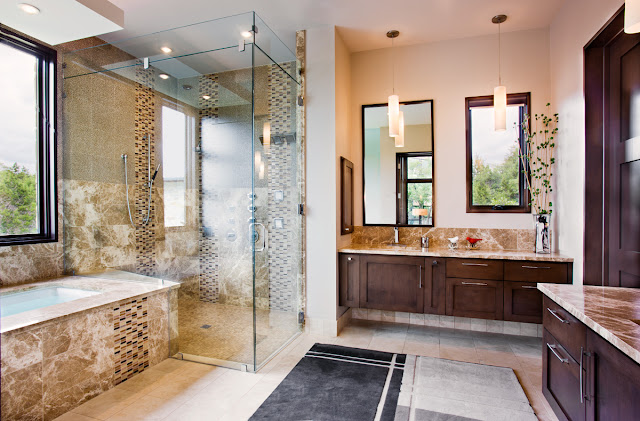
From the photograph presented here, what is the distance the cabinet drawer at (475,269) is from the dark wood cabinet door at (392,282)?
26 cm

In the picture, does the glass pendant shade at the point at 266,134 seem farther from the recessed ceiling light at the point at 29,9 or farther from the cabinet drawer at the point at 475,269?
the cabinet drawer at the point at 475,269

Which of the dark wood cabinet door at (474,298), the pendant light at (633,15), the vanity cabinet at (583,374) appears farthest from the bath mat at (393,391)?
the pendant light at (633,15)

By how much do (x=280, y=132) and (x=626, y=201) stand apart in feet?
8.47


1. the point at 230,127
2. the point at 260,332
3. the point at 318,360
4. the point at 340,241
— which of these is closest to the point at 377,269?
the point at 340,241

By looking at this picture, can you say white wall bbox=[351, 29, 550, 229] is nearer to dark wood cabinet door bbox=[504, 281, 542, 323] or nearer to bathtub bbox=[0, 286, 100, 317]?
dark wood cabinet door bbox=[504, 281, 542, 323]

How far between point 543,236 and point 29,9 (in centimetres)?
411

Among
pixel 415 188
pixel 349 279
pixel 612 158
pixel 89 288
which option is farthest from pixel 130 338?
pixel 612 158

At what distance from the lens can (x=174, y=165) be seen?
2.79 metres

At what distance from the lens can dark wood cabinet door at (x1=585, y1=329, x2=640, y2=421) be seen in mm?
1180

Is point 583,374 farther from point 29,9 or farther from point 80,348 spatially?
point 29,9

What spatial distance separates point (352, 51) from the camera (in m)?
3.88

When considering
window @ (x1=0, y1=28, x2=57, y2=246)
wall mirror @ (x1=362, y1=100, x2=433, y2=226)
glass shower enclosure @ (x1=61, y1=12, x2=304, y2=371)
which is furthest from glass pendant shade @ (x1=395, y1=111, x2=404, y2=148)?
window @ (x1=0, y1=28, x2=57, y2=246)

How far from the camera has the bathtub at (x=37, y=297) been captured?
7.73 feet

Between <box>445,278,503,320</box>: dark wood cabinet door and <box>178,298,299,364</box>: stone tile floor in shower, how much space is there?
1.66 meters
